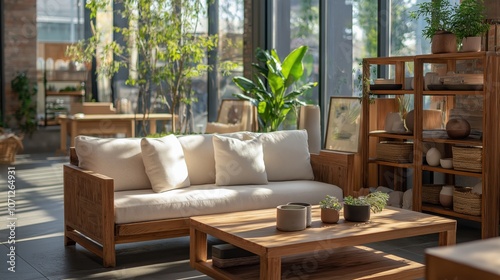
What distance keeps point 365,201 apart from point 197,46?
546 cm

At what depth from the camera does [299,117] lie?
8016mm

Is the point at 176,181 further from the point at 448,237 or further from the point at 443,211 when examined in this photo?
the point at 443,211

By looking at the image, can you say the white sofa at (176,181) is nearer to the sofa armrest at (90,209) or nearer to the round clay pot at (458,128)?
the sofa armrest at (90,209)

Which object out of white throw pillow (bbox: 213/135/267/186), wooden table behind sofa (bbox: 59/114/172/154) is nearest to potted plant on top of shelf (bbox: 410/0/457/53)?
white throw pillow (bbox: 213/135/267/186)

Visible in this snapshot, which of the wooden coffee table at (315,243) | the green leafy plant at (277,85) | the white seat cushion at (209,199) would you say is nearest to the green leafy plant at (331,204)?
the wooden coffee table at (315,243)

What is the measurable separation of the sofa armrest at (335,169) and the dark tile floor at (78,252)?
55 cm

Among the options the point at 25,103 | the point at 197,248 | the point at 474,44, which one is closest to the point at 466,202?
the point at 474,44

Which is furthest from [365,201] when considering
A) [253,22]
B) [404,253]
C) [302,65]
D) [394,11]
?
[253,22]

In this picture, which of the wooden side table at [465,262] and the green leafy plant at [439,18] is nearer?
A: the wooden side table at [465,262]

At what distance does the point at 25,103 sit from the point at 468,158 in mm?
8803

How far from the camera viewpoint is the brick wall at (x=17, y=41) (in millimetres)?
12219

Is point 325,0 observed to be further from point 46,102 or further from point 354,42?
point 46,102

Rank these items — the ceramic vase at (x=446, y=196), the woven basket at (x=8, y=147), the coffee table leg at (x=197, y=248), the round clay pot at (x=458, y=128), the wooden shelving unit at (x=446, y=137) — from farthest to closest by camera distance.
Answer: the woven basket at (x=8, y=147), the ceramic vase at (x=446, y=196), the round clay pot at (x=458, y=128), the wooden shelving unit at (x=446, y=137), the coffee table leg at (x=197, y=248)

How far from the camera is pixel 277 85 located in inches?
330
